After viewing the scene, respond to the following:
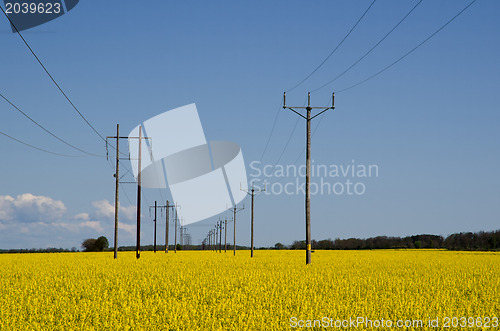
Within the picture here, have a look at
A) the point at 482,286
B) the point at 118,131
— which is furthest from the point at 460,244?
the point at 482,286

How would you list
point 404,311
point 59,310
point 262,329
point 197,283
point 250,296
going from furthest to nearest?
1. point 197,283
2. point 250,296
3. point 59,310
4. point 404,311
5. point 262,329

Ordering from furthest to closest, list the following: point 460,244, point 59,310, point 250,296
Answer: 1. point 460,244
2. point 250,296
3. point 59,310

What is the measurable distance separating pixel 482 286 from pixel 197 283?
9.96 m

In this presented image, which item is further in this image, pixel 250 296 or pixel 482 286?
pixel 482 286

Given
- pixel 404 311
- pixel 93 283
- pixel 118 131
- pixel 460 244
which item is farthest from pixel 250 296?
pixel 460 244

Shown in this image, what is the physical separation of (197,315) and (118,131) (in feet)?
107

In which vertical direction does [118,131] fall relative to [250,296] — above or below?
above

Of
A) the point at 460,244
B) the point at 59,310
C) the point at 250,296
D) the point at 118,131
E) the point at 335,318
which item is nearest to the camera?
the point at 335,318

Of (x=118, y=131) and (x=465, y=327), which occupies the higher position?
(x=118, y=131)

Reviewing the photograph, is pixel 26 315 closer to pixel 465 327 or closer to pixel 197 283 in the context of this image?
pixel 197 283

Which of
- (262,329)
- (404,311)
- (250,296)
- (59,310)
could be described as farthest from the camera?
(250,296)

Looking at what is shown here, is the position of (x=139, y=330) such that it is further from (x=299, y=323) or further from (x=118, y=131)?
(x=118, y=131)

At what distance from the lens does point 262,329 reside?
9320 millimetres

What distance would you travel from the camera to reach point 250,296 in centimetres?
1399
